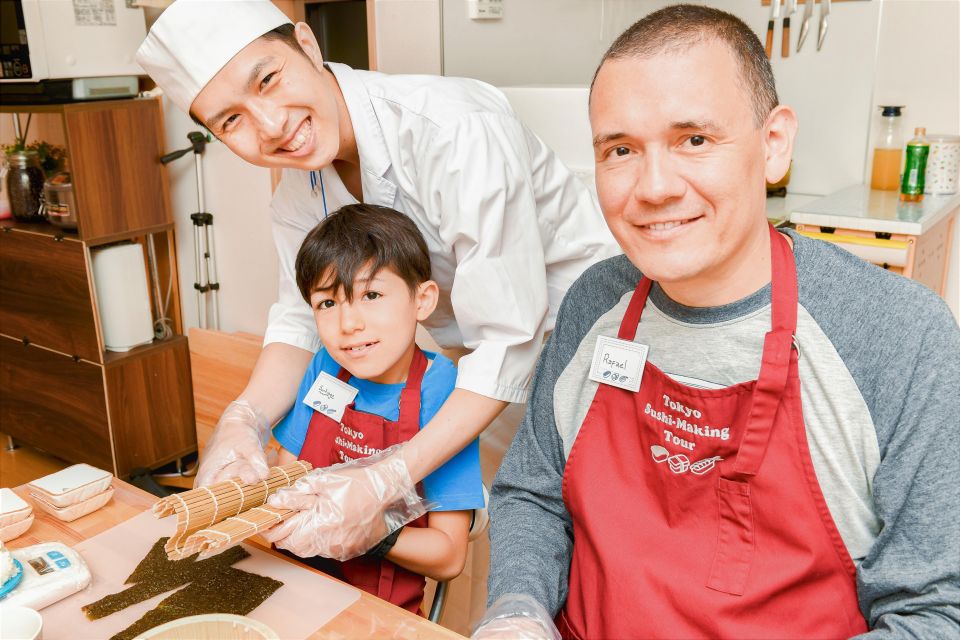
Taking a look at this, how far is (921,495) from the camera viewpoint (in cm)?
86

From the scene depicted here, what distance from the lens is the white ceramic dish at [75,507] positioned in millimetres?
1184

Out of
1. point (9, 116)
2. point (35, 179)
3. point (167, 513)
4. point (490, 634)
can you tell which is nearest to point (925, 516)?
point (490, 634)

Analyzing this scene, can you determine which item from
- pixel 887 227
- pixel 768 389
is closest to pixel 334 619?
pixel 768 389

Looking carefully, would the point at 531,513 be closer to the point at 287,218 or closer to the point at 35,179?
the point at 287,218

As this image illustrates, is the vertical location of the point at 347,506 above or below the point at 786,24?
below

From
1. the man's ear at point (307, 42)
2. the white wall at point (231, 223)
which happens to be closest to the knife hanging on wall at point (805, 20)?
the white wall at point (231, 223)

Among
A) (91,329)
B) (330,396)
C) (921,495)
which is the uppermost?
(921,495)

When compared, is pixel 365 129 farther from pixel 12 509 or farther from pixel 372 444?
pixel 12 509

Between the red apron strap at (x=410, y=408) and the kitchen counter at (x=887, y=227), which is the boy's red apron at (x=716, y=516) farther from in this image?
the kitchen counter at (x=887, y=227)

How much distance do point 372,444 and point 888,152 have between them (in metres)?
2.20

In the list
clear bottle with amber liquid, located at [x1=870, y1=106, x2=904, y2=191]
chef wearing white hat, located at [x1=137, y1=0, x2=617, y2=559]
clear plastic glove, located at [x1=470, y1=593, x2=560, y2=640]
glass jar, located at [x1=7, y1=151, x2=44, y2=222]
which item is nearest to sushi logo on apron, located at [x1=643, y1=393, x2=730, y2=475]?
clear plastic glove, located at [x1=470, y1=593, x2=560, y2=640]

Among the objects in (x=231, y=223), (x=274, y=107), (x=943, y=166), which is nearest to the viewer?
(x=274, y=107)

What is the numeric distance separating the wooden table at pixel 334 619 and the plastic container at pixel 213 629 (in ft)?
0.33

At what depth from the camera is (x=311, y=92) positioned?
136 centimetres
